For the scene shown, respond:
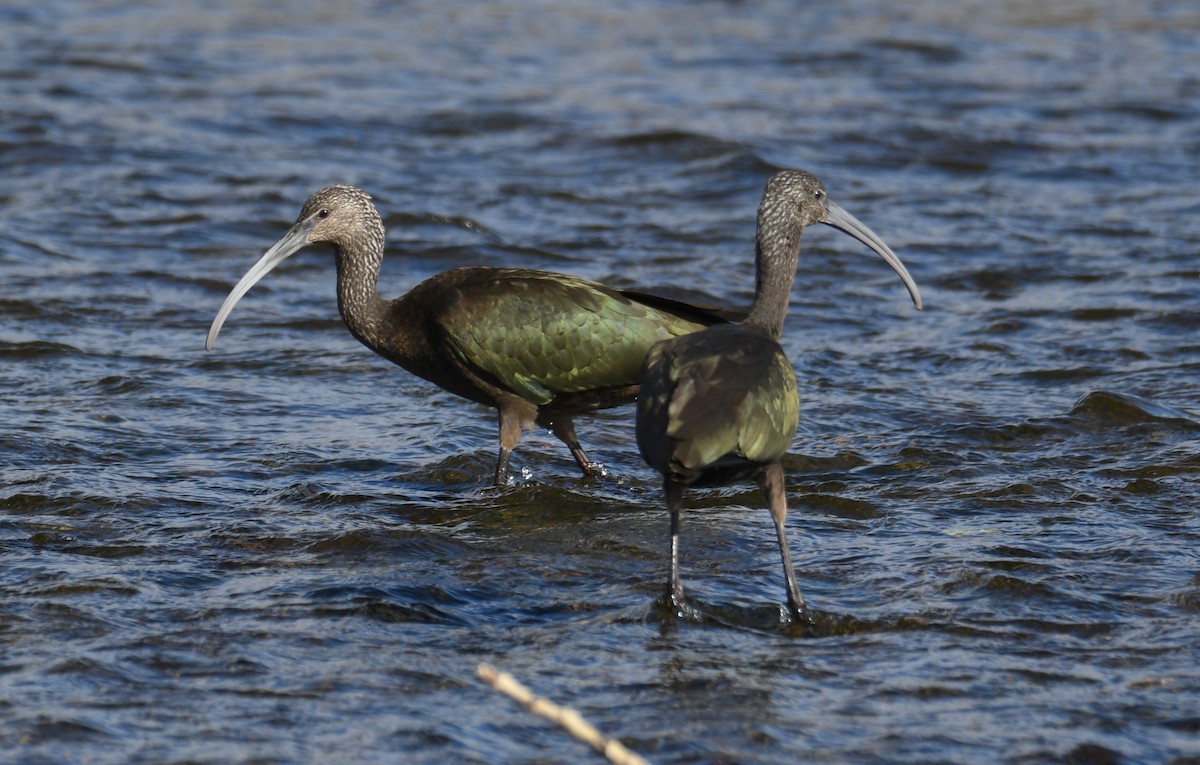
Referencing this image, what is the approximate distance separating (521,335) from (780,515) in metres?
1.95

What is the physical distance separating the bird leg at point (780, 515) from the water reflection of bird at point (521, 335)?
1618mm

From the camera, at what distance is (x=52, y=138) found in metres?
14.1

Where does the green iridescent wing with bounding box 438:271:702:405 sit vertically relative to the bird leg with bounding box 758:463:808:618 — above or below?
above

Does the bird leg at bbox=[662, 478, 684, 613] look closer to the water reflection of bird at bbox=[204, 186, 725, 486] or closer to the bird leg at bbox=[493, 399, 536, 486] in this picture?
the water reflection of bird at bbox=[204, 186, 725, 486]

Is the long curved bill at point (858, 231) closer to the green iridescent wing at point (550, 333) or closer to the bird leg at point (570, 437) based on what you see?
the green iridescent wing at point (550, 333)

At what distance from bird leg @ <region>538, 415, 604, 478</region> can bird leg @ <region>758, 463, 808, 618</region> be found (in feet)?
6.20

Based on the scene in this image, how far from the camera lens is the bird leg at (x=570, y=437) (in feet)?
25.8

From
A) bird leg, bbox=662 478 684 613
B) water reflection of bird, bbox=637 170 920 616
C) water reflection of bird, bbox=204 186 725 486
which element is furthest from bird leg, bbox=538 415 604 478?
bird leg, bbox=662 478 684 613

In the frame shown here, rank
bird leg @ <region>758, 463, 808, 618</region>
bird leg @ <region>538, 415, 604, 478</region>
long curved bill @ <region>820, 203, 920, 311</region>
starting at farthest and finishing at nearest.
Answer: bird leg @ <region>538, 415, 604, 478</region>
long curved bill @ <region>820, 203, 920, 311</region>
bird leg @ <region>758, 463, 808, 618</region>

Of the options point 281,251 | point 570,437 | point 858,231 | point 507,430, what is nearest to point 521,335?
point 507,430

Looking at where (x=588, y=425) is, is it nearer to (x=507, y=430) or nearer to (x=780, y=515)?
(x=507, y=430)

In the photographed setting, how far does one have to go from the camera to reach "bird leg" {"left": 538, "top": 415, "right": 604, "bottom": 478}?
25.8 feet

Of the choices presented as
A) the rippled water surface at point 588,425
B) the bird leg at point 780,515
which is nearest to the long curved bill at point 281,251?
the rippled water surface at point 588,425

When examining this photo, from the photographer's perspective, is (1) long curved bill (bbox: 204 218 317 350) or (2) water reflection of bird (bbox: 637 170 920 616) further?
(1) long curved bill (bbox: 204 218 317 350)
